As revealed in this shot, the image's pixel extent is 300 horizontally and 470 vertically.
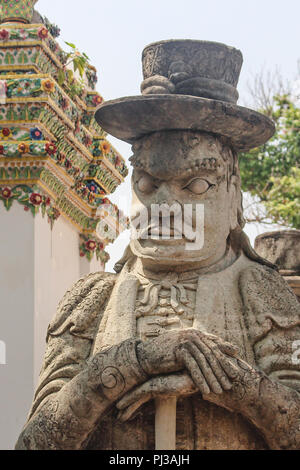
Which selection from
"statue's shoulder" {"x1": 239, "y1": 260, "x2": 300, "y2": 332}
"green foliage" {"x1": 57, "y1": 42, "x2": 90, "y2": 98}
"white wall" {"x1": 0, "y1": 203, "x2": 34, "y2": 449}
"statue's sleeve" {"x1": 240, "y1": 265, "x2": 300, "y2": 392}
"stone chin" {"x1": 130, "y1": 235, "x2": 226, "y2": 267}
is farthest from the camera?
"green foliage" {"x1": 57, "y1": 42, "x2": 90, "y2": 98}

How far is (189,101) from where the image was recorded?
9.00 meters

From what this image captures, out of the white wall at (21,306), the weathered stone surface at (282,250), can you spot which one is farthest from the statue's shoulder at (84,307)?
the white wall at (21,306)

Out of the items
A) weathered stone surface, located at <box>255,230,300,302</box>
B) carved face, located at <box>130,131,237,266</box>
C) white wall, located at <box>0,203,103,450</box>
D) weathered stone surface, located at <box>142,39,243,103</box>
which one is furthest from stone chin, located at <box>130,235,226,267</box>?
white wall, located at <box>0,203,103,450</box>

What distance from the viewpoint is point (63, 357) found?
910 centimetres

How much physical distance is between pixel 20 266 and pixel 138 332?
580 cm

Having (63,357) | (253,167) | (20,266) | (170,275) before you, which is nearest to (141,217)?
(170,275)

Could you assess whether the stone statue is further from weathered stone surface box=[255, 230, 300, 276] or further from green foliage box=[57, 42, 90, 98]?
green foliage box=[57, 42, 90, 98]

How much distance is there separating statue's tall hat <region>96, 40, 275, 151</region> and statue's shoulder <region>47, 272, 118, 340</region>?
95cm

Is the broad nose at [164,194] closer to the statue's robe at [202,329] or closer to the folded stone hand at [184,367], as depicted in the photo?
the statue's robe at [202,329]

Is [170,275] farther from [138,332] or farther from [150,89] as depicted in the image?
[150,89]

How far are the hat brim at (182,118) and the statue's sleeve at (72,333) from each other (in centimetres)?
101

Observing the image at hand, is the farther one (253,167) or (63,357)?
A: (253,167)

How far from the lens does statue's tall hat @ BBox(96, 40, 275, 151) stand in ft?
29.8
